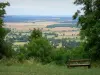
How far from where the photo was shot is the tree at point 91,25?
29.1m

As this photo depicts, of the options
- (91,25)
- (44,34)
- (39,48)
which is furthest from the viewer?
(44,34)

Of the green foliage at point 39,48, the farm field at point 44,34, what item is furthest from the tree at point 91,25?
the farm field at point 44,34

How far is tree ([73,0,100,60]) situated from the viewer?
1146 inches

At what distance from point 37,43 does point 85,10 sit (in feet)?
118

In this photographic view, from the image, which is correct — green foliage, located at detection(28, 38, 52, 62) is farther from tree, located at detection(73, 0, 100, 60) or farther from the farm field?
tree, located at detection(73, 0, 100, 60)

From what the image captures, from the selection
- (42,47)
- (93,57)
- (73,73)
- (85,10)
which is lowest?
(42,47)

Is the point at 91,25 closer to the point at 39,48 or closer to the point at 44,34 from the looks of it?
the point at 39,48

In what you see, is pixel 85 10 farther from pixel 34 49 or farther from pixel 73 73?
pixel 34 49

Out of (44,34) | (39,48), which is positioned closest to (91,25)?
(39,48)

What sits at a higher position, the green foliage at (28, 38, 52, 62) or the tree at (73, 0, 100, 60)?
the tree at (73, 0, 100, 60)

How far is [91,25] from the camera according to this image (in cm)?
3058

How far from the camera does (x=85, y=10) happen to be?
3216cm

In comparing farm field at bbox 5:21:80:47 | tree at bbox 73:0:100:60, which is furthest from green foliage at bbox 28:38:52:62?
tree at bbox 73:0:100:60

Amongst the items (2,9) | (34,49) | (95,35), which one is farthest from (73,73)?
(34,49)
